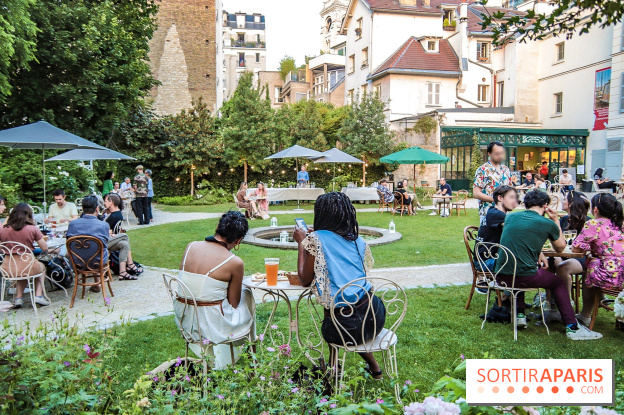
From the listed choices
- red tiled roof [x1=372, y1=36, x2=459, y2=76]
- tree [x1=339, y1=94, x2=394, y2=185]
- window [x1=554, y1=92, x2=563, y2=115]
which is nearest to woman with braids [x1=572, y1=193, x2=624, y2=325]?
tree [x1=339, y1=94, x2=394, y2=185]

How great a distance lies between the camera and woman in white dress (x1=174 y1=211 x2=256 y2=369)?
314cm

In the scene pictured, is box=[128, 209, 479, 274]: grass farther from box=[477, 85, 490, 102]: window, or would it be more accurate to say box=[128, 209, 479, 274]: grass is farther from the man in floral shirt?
box=[477, 85, 490, 102]: window

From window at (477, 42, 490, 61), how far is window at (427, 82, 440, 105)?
12.6 feet

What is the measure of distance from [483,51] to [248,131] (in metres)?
18.0

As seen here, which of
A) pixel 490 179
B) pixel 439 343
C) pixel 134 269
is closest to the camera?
pixel 439 343

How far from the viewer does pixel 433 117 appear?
25516 millimetres

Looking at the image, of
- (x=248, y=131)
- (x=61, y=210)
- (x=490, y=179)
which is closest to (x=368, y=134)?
(x=248, y=131)

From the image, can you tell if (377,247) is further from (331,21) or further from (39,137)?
(331,21)

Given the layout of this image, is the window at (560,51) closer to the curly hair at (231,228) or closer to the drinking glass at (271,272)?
the drinking glass at (271,272)

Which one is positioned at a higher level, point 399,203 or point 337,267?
point 337,267

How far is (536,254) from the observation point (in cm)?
454

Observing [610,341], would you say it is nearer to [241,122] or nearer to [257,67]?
[241,122]

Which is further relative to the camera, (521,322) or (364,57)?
(364,57)

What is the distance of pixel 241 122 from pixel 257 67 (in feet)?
155
